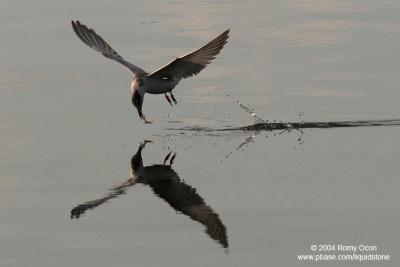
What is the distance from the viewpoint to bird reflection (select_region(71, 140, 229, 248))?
9516 millimetres

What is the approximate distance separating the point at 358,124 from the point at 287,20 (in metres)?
5.36

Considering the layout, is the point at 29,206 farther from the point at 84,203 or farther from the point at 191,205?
the point at 191,205

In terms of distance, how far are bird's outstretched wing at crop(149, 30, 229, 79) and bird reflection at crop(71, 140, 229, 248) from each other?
1038 millimetres

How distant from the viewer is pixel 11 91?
1413 centimetres

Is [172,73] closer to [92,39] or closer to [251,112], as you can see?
[251,112]

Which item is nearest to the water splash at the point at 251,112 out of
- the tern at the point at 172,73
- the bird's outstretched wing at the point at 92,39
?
the tern at the point at 172,73

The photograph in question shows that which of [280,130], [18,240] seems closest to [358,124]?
[280,130]

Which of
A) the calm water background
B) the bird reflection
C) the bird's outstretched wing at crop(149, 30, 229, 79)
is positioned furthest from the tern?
the bird reflection

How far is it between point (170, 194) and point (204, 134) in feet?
7.25

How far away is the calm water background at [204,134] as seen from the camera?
9.24 meters

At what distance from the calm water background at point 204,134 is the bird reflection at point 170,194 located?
3.1 inches

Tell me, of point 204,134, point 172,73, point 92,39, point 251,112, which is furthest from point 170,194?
point 92,39

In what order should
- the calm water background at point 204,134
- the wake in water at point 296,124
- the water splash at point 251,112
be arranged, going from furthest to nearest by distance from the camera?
the water splash at point 251,112, the wake in water at point 296,124, the calm water background at point 204,134

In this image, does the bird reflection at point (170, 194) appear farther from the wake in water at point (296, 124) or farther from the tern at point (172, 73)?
the wake in water at point (296, 124)
